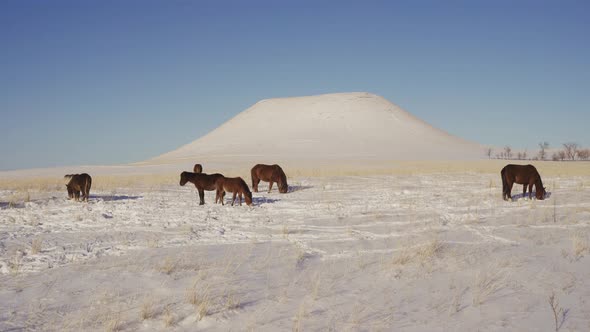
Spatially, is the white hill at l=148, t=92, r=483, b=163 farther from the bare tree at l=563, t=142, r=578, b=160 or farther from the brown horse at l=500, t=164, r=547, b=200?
the brown horse at l=500, t=164, r=547, b=200

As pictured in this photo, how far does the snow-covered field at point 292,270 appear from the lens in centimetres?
519

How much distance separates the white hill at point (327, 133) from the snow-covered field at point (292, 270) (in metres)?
87.5

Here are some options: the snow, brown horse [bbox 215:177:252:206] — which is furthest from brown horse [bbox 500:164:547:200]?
brown horse [bbox 215:177:252:206]

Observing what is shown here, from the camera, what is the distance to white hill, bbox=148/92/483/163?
110812 mm

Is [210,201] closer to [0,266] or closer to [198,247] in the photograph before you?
[198,247]

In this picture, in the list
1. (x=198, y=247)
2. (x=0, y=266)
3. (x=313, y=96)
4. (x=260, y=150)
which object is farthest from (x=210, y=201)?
(x=313, y=96)

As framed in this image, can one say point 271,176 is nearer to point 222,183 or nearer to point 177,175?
point 222,183

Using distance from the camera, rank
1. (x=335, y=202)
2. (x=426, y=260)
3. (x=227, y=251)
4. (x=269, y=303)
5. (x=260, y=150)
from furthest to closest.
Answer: (x=260, y=150) → (x=335, y=202) → (x=227, y=251) → (x=426, y=260) → (x=269, y=303)

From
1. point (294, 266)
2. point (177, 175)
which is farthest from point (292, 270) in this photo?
point (177, 175)

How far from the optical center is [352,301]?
5801 mm

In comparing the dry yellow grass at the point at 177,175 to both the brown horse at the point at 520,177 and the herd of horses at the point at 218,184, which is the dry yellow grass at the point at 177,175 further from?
the brown horse at the point at 520,177

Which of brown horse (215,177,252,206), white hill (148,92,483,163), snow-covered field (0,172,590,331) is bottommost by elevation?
snow-covered field (0,172,590,331)

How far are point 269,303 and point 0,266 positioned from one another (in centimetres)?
394

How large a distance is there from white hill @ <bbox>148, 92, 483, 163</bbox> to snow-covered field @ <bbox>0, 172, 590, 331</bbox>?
87.5m
